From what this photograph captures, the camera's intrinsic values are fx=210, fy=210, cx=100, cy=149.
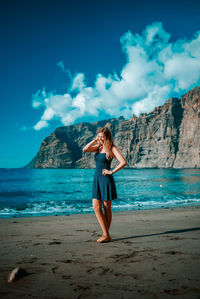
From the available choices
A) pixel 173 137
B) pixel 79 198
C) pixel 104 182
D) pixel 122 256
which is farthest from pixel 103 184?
pixel 173 137

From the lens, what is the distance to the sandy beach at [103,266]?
8.31ft

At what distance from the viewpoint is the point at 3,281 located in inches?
112

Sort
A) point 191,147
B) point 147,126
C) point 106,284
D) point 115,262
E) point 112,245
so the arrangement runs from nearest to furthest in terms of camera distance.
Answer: point 106,284 < point 115,262 < point 112,245 < point 191,147 < point 147,126

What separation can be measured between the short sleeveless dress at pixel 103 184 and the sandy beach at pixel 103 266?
1.07 m

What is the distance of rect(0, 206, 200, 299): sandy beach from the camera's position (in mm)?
2533

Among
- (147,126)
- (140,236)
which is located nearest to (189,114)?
(147,126)

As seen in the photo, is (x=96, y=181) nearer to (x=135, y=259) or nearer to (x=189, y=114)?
(x=135, y=259)

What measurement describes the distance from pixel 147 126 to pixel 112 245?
201 m

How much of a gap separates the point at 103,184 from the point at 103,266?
1.82 m

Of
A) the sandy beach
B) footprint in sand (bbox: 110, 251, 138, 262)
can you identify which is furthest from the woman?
footprint in sand (bbox: 110, 251, 138, 262)

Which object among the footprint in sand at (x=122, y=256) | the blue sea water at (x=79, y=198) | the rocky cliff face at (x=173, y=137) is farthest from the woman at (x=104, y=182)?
the rocky cliff face at (x=173, y=137)

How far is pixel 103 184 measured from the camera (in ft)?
15.8

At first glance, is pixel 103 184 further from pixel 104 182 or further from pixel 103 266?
pixel 103 266

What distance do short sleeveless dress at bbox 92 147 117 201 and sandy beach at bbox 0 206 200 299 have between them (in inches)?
41.9
